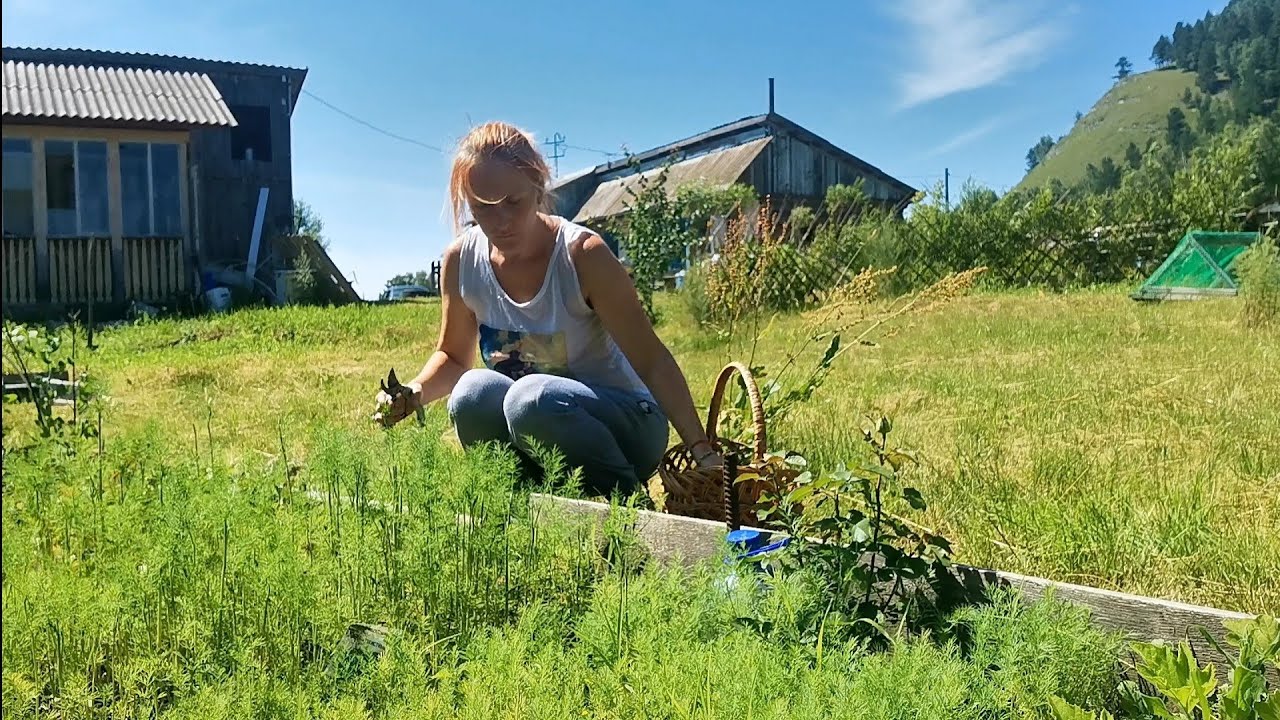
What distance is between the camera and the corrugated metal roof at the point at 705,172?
22.1 m

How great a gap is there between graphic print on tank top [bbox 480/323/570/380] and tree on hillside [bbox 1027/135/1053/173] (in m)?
160

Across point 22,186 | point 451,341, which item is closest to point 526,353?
point 451,341

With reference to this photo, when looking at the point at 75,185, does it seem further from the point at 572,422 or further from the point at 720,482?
the point at 720,482

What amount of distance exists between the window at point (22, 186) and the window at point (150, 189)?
3.58 feet

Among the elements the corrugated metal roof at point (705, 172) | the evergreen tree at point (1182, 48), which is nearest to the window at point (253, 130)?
the corrugated metal roof at point (705, 172)

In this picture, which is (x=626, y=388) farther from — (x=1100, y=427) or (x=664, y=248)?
(x=664, y=248)

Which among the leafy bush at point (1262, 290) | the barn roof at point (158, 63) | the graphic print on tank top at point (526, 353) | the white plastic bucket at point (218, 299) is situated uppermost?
the barn roof at point (158, 63)

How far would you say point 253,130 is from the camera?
18.0 m

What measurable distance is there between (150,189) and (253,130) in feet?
16.7

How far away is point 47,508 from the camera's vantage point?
2002 mm

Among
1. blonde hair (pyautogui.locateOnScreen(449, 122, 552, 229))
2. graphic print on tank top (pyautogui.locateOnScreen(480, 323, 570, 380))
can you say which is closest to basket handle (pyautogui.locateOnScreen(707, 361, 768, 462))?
graphic print on tank top (pyautogui.locateOnScreen(480, 323, 570, 380))

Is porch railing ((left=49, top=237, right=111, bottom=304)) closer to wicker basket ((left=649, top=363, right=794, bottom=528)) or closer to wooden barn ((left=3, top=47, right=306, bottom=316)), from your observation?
wooden barn ((left=3, top=47, right=306, bottom=316))

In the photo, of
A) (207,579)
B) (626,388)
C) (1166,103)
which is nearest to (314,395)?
(626,388)

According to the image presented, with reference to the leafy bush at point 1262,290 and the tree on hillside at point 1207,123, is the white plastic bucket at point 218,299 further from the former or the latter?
the tree on hillside at point 1207,123
